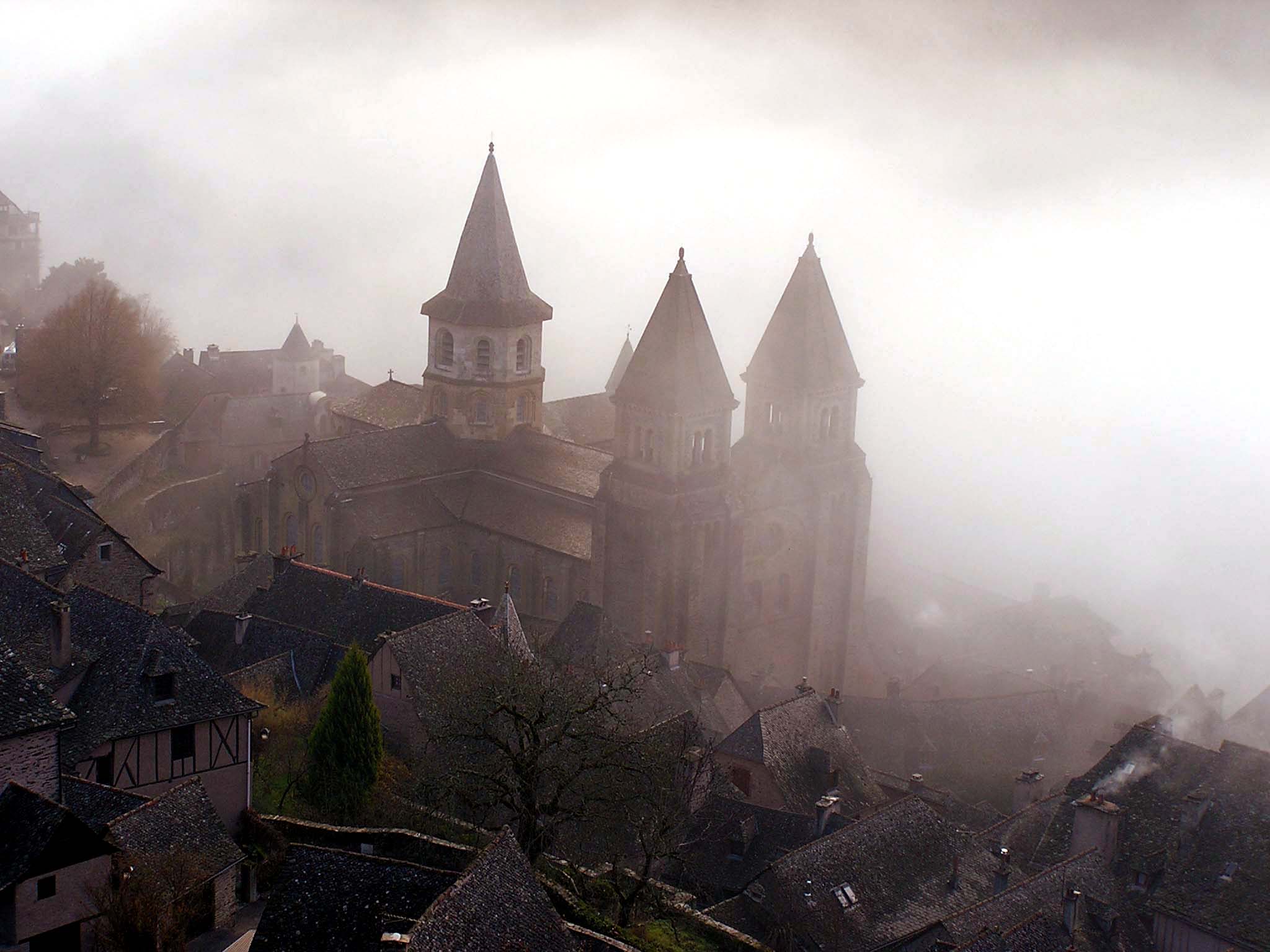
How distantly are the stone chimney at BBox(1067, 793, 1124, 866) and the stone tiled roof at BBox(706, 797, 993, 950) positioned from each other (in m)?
2.60

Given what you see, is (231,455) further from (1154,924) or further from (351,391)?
(1154,924)

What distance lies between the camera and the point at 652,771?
39344 mm

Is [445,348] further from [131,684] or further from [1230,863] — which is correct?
[1230,863]

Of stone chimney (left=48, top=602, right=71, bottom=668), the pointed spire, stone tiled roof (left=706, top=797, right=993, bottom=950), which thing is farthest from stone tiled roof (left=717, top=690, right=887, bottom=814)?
stone chimney (left=48, top=602, right=71, bottom=668)

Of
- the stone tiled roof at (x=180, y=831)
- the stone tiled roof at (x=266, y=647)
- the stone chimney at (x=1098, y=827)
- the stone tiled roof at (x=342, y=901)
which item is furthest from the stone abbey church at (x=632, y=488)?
the stone tiled roof at (x=342, y=901)

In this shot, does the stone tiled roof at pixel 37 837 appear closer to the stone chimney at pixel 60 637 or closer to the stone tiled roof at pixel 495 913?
the stone chimney at pixel 60 637

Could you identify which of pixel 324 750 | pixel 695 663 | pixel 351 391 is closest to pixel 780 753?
pixel 695 663

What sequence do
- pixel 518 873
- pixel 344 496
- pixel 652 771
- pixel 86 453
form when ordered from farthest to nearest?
pixel 86 453
pixel 344 496
pixel 652 771
pixel 518 873

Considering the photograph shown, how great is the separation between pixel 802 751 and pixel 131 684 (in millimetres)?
21041

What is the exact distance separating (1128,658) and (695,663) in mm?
26952

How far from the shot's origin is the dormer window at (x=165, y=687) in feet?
135

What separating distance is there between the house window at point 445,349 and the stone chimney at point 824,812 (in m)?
35.8

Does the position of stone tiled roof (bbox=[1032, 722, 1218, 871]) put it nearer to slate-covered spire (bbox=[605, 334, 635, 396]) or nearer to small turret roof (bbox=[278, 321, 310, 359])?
slate-covered spire (bbox=[605, 334, 635, 396])

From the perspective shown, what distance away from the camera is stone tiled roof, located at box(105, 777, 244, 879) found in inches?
1363
